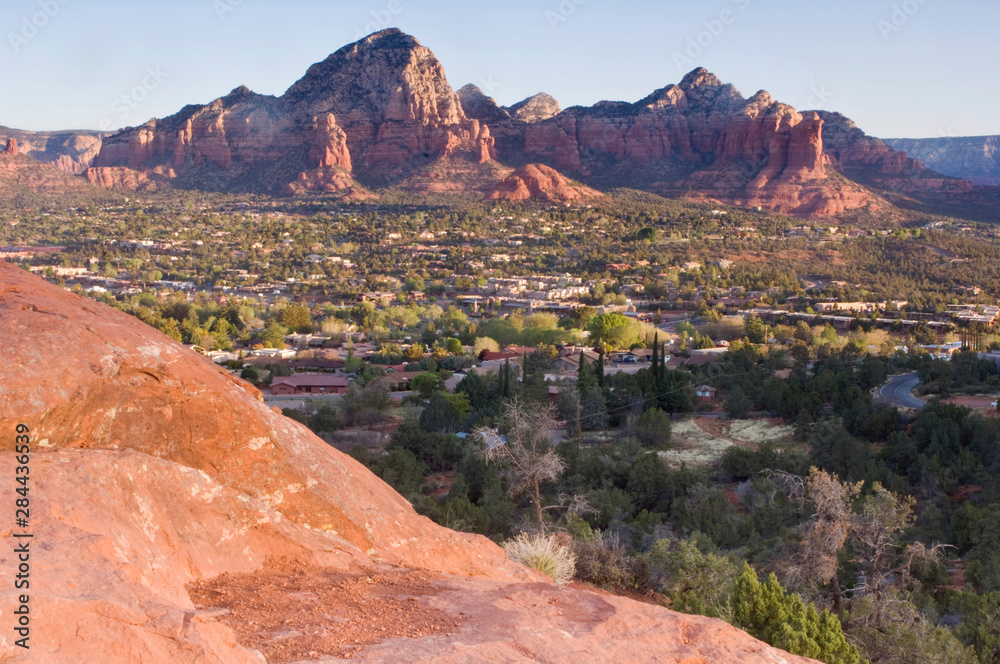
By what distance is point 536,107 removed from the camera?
569 feet

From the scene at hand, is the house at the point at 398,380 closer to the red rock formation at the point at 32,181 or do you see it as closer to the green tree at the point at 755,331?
the green tree at the point at 755,331

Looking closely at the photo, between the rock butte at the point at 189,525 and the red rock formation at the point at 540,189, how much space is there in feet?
343

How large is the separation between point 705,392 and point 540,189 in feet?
264

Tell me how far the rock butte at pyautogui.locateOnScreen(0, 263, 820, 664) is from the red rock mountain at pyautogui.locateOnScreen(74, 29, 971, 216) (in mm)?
108967

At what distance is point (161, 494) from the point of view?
6566 mm

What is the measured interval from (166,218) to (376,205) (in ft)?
81.3

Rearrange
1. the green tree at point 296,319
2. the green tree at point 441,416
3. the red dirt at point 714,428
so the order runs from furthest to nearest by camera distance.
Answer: the green tree at point 296,319 → the green tree at point 441,416 → the red dirt at point 714,428

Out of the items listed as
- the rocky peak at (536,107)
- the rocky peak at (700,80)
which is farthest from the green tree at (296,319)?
the rocky peak at (536,107)

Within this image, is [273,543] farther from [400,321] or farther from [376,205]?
[376,205]

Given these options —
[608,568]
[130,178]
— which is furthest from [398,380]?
[130,178]

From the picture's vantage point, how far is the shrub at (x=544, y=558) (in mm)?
11523

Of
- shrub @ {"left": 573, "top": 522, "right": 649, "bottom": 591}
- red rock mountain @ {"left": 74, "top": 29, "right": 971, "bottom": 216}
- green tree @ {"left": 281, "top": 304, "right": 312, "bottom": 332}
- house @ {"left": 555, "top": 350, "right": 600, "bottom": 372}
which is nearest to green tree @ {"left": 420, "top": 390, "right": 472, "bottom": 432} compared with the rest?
house @ {"left": 555, "top": 350, "right": 600, "bottom": 372}

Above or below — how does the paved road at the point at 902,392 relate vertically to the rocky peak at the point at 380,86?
below

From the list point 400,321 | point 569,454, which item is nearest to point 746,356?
point 569,454
